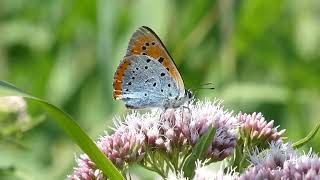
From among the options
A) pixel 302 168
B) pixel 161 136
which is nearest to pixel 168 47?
pixel 161 136

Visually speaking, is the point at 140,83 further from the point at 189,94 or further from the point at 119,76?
the point at 189,94

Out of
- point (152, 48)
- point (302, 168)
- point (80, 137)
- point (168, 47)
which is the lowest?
point (168, 47)

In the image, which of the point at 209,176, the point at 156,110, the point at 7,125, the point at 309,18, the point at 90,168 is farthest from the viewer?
the point at 309,18

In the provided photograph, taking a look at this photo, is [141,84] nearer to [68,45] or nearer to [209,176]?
[209,176]

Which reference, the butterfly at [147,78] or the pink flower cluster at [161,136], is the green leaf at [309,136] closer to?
the pink flower cluster at [161,136]

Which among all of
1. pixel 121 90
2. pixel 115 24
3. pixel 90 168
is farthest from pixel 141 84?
pixel 115 24

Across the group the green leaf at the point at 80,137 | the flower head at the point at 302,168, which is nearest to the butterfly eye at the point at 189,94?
the flower head at the point at 302,168

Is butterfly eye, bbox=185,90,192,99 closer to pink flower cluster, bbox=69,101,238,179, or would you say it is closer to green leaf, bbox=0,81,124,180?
pink flower cluster, bbox=69,101,238,179
